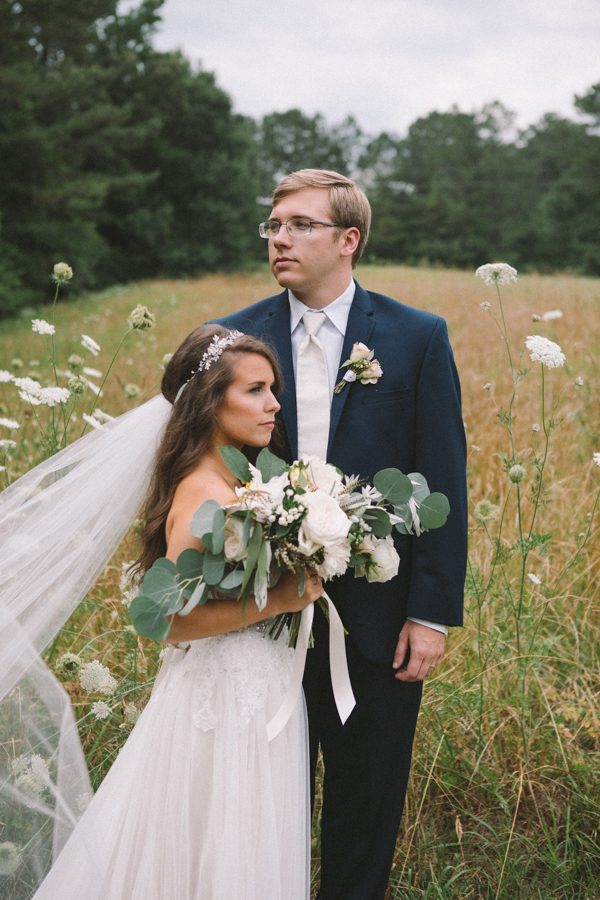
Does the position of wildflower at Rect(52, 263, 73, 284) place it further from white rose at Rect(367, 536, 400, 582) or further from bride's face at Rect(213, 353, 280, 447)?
white rose at Rect(367, 536, 400, 582)

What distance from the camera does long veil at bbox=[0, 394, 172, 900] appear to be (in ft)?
7.43

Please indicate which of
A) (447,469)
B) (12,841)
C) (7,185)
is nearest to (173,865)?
(12,841)

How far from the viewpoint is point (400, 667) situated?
2.54m

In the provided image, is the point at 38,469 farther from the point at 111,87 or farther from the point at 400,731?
the point at 111,87

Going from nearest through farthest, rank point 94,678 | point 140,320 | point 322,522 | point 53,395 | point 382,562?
point 322,522, point 382,562, point 94,678, point 53,395, point 140,320

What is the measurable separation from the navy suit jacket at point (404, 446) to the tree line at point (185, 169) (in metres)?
16.8

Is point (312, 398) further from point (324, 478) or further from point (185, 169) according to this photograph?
point (185, 169)

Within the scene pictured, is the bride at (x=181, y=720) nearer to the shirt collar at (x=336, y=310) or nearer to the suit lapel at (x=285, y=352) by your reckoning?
the suit lapel at (x=285, y=352)

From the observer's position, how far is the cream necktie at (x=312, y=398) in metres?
2.55

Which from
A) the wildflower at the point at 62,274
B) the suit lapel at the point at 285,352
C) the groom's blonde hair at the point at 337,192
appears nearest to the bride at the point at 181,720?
the suit lapel at the point at 285,352

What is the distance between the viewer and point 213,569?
196 centimetres

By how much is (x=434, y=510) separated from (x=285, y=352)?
76cm

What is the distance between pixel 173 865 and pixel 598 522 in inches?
118

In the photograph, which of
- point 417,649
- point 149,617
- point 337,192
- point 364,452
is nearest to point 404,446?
point 364,452
